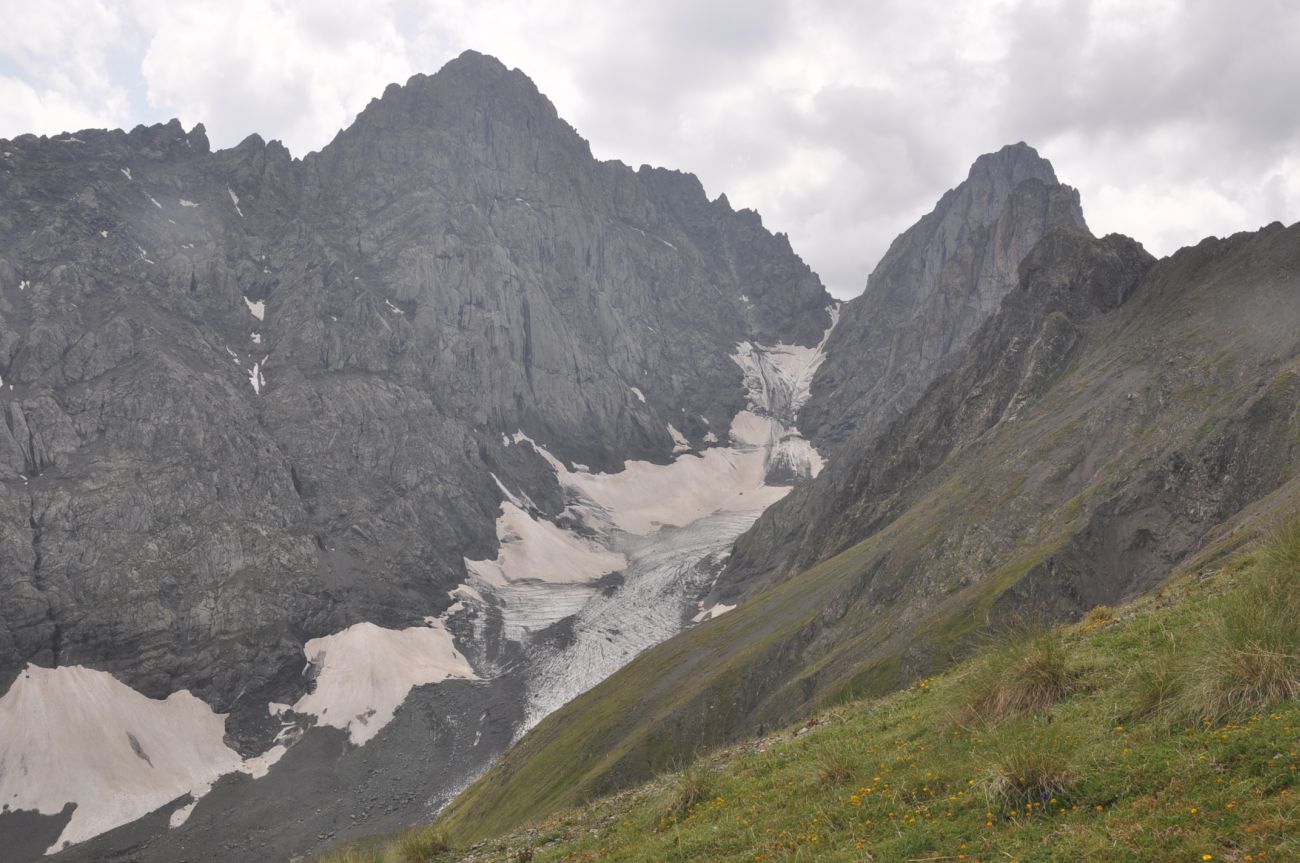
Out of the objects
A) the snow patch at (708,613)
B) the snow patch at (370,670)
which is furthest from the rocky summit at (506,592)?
the snow patch at (708,613)

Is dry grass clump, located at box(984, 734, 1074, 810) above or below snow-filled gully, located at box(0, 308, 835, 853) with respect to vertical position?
below

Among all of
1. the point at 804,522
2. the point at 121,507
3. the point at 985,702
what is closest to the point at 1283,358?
the point at 985,702

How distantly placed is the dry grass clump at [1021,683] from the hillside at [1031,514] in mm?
27940

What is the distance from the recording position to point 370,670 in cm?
15425

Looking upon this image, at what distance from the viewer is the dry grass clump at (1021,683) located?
16.6 metres

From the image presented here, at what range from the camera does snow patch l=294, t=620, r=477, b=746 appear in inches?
5640

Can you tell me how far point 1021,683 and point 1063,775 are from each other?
4.49 m

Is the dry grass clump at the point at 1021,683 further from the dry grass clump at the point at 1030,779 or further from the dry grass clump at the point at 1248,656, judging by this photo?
the dry grass clump at the point at 1030,779

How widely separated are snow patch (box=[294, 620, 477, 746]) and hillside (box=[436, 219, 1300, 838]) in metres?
70.1

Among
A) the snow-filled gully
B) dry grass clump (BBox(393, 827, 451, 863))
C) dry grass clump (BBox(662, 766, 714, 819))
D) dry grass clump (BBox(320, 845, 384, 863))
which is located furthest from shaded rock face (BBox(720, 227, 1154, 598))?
dry grass clump (BBox(320, 845, 384, 863))

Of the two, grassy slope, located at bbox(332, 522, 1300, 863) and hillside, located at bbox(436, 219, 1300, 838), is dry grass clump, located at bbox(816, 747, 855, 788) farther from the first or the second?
hillside, located at bbox(436, 219, 1300, 838)

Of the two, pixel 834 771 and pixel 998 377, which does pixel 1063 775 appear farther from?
pixel 998 377

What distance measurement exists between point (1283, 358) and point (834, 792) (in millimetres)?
71289

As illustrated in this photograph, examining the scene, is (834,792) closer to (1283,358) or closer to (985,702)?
(985,702)
